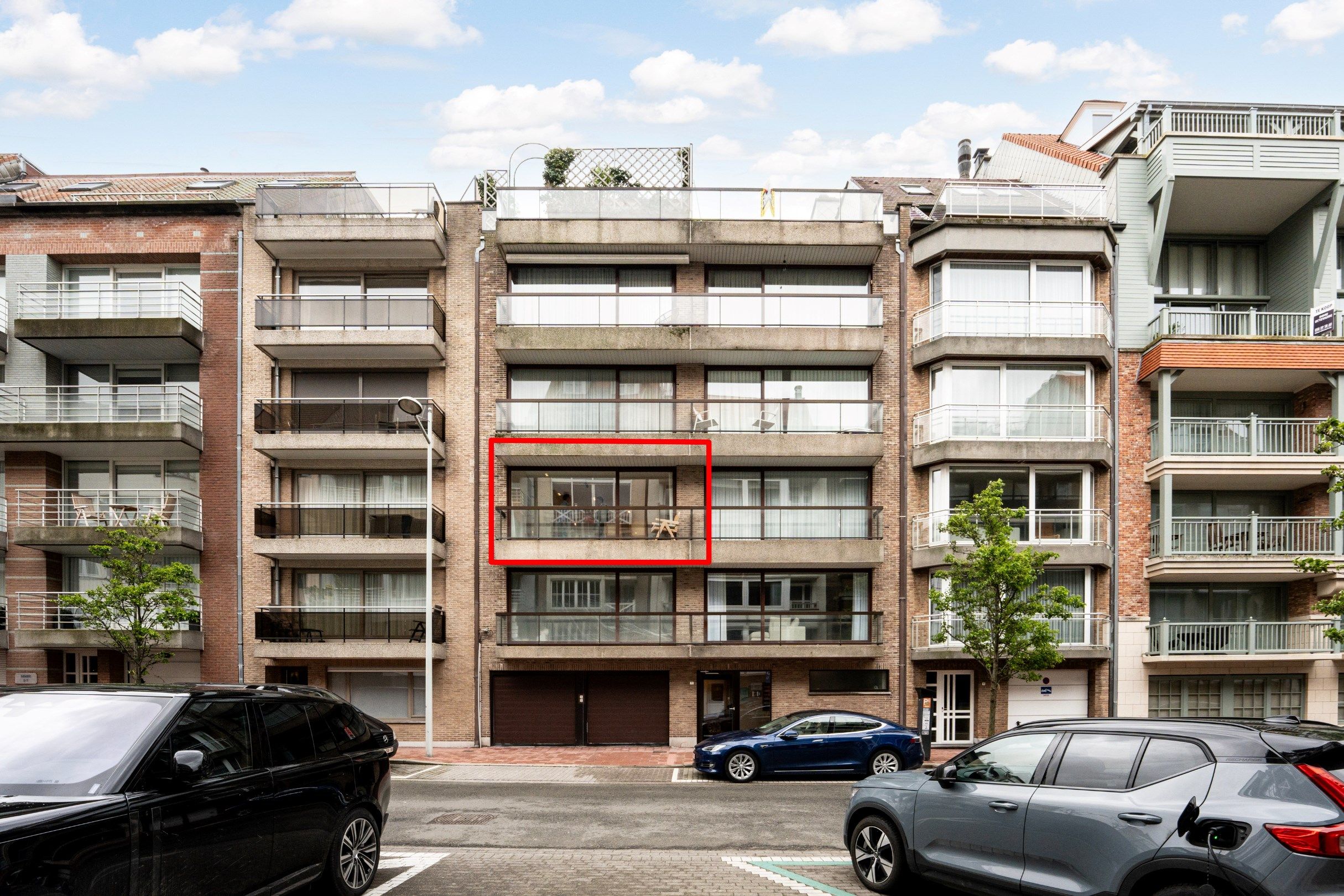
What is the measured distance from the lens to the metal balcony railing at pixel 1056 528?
74.5ft

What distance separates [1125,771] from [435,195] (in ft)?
68.7

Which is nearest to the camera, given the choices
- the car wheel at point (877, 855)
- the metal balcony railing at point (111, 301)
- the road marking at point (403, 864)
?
the car wheel at point (877, 855)

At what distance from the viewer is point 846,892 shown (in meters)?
8.22

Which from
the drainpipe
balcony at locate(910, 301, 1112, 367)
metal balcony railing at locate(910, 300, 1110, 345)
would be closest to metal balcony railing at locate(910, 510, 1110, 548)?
balcony at locate(910, 301, 1112, 367)

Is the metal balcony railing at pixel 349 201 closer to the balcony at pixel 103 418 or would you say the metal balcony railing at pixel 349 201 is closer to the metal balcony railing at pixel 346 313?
the metal balcony railing at pixel 346 313

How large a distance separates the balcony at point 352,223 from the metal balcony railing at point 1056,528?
1351 cm

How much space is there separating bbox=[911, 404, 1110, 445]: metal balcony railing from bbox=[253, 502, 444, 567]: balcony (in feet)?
39.9

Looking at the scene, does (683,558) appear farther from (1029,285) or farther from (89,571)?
(89,571)

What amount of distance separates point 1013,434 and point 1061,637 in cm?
484

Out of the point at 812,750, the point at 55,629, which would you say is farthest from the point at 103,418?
the point at 812,750

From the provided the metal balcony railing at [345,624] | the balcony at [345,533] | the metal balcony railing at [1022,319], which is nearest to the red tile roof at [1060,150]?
the metal balcony railing at [1022,319]

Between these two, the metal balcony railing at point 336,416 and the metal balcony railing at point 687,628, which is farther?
the metal balcony railing at point 336,416

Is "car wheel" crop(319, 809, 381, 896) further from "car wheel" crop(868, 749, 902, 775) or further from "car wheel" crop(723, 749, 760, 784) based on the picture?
"car wheel" crop(868, 749, 902, 775)

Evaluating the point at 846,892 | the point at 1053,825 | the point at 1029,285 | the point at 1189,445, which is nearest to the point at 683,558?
the point at 1029,285
